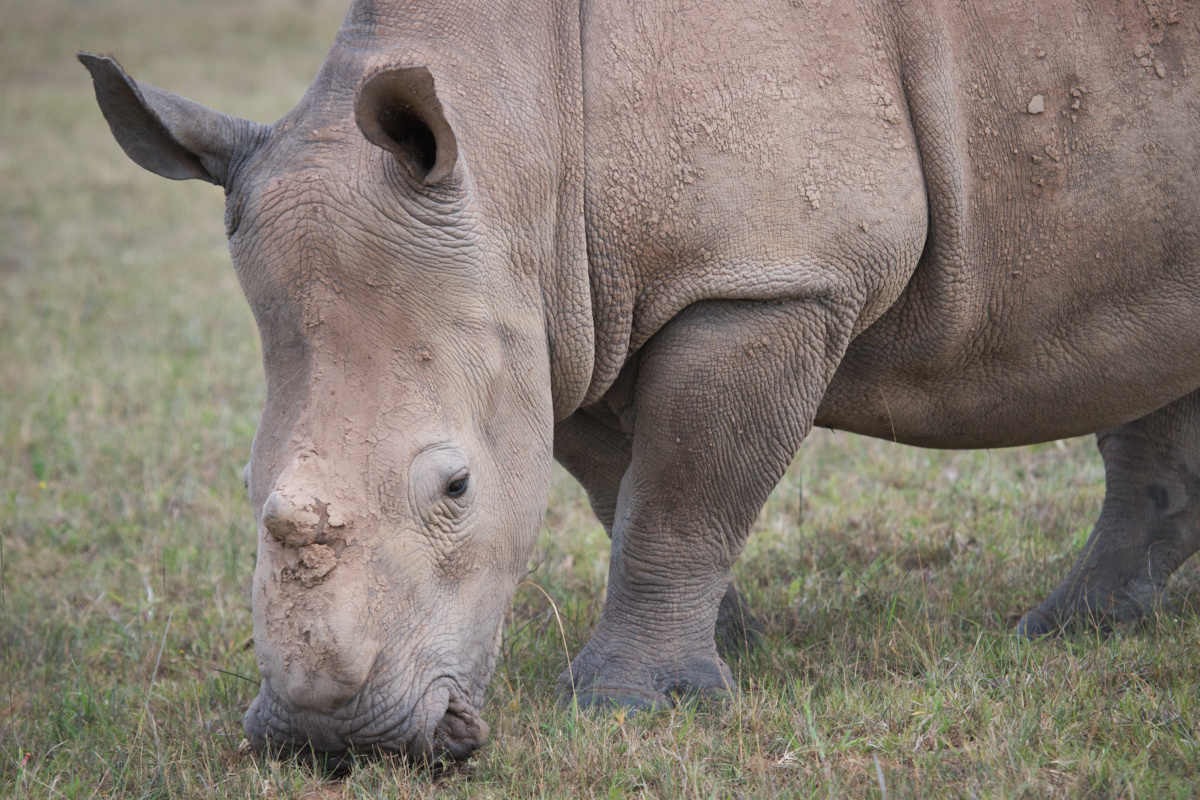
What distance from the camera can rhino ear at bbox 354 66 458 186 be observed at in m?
2.81

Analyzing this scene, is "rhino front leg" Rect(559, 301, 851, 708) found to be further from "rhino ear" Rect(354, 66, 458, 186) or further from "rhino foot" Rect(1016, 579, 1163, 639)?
"rhino foot" Rect(1016, 579, 1163, 639)

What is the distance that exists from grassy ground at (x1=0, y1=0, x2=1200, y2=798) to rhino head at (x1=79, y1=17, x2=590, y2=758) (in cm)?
33

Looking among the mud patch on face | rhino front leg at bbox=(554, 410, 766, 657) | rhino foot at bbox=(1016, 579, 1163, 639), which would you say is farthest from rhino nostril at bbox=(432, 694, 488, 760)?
rhino foot at bbox=(1016, 579, 1163, 639)

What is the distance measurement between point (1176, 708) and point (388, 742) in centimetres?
206

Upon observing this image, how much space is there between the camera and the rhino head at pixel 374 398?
9.37 feet

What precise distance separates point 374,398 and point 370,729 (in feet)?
2.63

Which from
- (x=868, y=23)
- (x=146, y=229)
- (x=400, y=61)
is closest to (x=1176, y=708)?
(x=868, y=23)

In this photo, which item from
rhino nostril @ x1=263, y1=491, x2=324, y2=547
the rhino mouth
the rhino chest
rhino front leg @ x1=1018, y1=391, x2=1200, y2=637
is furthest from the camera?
rhino front leg @ x1=1018, y1=391, x2=1200, y2=637

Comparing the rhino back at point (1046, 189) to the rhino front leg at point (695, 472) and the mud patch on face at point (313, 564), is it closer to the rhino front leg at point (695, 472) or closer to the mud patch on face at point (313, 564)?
the rhino front leg at point (695, 472)

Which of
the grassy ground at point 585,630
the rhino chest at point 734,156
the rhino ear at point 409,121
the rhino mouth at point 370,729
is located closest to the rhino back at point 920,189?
the rhino chest at point 734,156

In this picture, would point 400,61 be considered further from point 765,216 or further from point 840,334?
point 840,334

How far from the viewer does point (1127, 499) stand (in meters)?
4.54

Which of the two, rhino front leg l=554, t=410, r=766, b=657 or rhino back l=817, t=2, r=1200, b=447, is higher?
rhino back l=817, t=2, r=1200, b=447

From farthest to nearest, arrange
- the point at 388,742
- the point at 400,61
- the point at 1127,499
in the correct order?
the point at 1127,499, the point at 400,61, the point at 388,742
